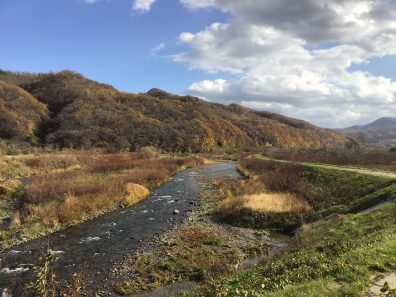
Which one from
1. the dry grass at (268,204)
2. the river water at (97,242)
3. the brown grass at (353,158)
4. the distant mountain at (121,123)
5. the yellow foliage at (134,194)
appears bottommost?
the river water at (97,242)

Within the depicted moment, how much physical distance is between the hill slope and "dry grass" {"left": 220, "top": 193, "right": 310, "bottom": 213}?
87418mm

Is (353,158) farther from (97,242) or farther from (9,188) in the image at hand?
(9,188)

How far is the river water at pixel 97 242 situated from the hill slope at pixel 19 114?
83.3 meters

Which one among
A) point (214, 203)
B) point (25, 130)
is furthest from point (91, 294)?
point (25, 130)

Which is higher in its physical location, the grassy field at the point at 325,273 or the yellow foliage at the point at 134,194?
the grassy field at the point at 325,273

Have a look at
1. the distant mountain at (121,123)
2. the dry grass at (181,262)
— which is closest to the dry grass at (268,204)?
the dry grass at (181,262)

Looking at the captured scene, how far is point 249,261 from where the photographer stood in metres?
17.3

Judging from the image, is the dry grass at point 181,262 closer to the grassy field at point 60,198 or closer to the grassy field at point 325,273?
the grassy field at point 325,273

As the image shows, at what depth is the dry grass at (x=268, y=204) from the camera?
990 inches

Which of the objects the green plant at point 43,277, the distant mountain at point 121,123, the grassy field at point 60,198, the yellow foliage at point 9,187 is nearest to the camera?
the green plant at point 43,277

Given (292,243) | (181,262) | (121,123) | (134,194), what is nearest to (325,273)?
(181,262)

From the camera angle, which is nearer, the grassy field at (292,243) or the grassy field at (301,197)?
the grassy field at (292,243)

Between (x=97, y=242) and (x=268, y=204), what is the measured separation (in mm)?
12043

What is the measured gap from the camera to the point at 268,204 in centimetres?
2589
